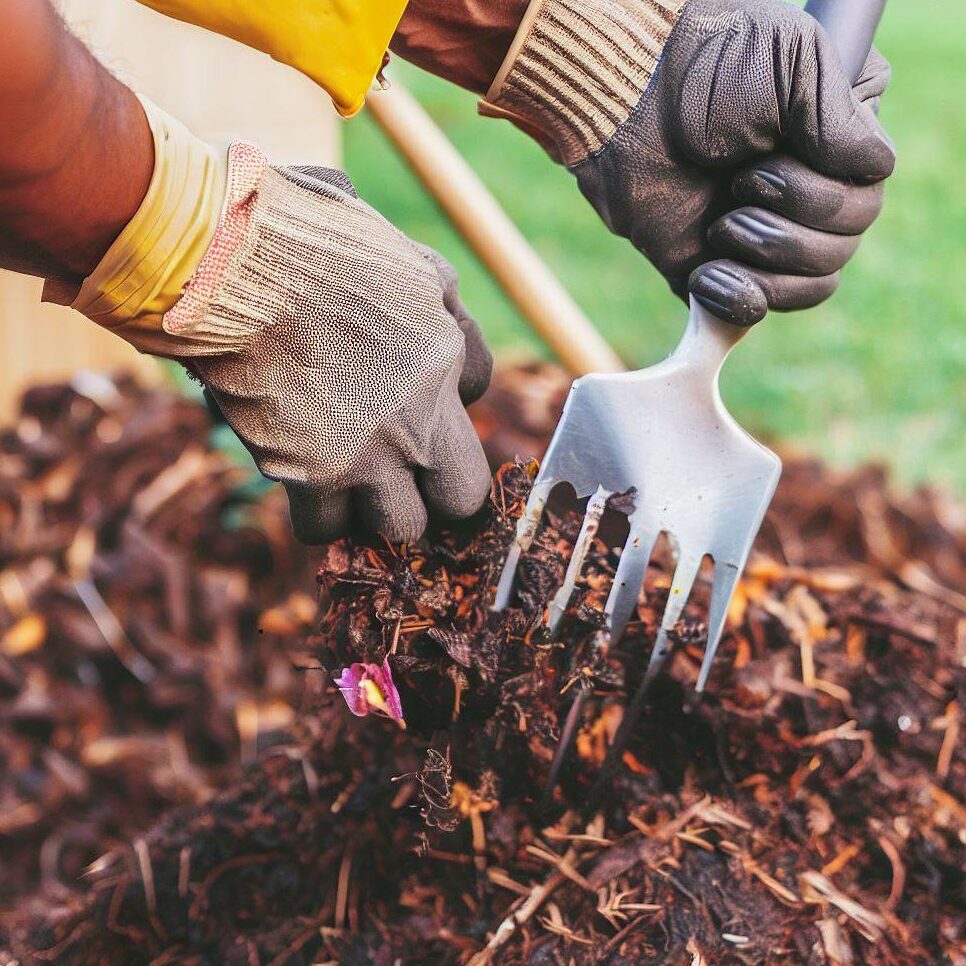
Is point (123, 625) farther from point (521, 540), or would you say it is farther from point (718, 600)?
point (718, 600)

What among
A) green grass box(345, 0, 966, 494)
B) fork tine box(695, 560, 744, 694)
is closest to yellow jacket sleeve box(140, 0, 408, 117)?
fork tine box(695, 560, 744, 694)

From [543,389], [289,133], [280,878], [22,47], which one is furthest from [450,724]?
[289,133]

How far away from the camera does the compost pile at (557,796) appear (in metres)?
1.36

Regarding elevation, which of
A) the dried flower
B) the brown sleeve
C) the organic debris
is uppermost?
the brown sleeve

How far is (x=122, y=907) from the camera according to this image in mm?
1588

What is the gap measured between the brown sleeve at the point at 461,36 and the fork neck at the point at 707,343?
53 cm

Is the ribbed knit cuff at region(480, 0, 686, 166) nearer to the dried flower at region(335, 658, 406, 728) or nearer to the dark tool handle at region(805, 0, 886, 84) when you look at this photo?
the dark tool handle at region(805, 0, 886, 84)

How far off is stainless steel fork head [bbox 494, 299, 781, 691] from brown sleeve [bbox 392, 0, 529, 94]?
55 cm

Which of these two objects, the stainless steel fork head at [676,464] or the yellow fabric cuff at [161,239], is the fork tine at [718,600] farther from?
the yellow fabric cuff at [161,239]

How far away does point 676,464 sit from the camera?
4.67ft

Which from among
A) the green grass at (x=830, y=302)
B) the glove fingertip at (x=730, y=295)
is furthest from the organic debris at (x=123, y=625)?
the green grass at (x=830, y=302)

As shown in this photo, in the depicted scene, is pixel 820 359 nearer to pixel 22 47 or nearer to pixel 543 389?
pixel 543 389

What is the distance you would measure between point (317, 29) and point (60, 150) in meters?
0.48

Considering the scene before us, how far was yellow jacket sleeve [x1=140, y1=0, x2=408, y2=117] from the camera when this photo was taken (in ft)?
4.47
